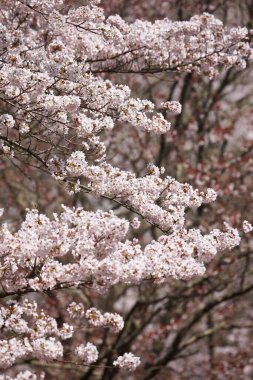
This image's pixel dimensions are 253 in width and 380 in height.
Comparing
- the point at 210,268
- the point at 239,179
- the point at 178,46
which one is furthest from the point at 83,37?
the point at 239,179

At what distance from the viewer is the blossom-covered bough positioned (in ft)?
13.7

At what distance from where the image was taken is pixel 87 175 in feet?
16.6

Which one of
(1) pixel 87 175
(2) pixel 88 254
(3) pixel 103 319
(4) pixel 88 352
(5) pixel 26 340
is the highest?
(1) pixel 87 175

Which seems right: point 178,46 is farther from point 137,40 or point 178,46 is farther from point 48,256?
point 48,256

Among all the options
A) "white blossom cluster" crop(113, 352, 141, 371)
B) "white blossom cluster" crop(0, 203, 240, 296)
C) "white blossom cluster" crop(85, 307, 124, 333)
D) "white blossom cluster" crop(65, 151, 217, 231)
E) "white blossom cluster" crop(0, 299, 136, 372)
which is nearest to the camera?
"white blossom cluster" crop(0, 299, 136, 372)

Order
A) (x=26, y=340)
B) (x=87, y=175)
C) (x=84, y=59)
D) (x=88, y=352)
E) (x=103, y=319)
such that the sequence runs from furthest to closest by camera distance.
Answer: (x=84, y=59) < (x=87, y=175) < (x=88, y=352) < (x=103, y=319) < (x=26, y=340)

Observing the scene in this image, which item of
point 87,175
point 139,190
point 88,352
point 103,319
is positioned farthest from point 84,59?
point 88,352

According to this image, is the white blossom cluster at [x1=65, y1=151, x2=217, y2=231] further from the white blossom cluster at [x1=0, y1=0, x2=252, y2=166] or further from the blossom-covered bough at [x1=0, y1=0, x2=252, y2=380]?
the white blossom cluster at [x1=0, y1=0, x2=252, y2=166]

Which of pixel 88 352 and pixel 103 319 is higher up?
pixel 103 319

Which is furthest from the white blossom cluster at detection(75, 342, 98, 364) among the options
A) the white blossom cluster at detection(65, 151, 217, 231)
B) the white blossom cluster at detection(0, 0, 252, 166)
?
the white blossom cluster at detection(0, 0, 252, 166)

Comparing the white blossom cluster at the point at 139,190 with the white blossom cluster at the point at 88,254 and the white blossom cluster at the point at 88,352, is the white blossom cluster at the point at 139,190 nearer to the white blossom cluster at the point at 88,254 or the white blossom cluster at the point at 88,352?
the white blossom cluster at the point at 88,254

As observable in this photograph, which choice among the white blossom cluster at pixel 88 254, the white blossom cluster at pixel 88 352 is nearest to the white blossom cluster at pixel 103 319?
the white blossom cluster at pixel 88 254

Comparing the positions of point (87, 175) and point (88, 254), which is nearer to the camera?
Answer: point (88, 254)

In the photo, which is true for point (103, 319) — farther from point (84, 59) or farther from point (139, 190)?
point (84, 59)
